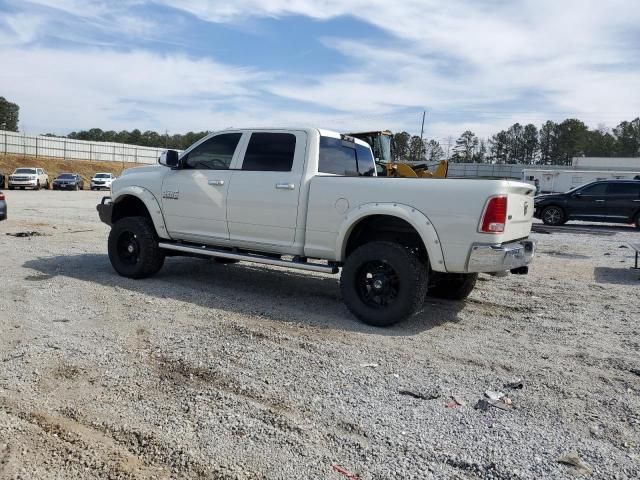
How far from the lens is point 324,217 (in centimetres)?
581

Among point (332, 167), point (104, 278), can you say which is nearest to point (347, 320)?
point (332, 167)

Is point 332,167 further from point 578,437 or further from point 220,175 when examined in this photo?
point 578,437

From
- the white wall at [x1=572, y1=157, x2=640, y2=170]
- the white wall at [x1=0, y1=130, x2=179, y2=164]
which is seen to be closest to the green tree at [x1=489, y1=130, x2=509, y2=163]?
the white wall at [x1=572, y1=157, x2=640, y2=170]

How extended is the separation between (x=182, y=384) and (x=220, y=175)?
3.41 meters

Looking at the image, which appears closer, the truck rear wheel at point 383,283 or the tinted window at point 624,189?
the truck rear wheel at point 383,283

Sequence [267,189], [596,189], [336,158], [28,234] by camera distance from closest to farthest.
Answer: [267,189] < [336,158] < [28,234] < [596,189]

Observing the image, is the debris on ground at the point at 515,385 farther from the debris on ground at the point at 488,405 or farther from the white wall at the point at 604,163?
the white wall at the point at 604,163

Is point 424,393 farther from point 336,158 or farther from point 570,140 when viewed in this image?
point 570,140

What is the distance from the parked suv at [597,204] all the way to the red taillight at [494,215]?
1560cm

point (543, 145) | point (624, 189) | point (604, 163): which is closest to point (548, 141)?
point (543, 145)

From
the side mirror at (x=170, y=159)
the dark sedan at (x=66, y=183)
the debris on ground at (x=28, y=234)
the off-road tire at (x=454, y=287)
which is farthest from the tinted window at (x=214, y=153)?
the dark sedan at (x=66, y=183)

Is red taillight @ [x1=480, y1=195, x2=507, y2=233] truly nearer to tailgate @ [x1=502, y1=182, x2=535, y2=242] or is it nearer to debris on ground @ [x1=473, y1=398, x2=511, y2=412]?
tailgate @ [x1=502, y1=182, x2=535, y2=242]

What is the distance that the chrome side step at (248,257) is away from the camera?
5887 mm

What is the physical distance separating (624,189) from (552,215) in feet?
8.35
